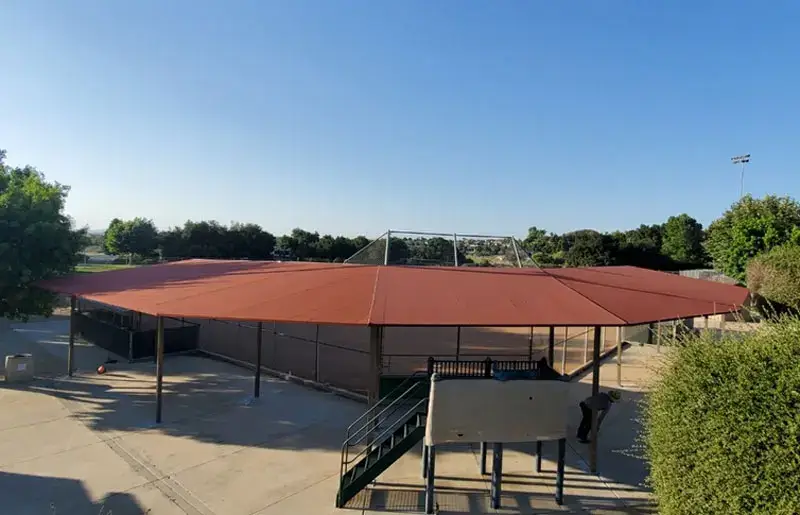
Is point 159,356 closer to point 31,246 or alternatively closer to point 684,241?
point 31,246

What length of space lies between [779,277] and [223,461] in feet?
72.9

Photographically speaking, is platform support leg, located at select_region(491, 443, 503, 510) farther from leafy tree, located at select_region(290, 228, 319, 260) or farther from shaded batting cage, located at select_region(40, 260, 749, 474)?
leafy tree, located at select_region(290, 228, 319, 260)

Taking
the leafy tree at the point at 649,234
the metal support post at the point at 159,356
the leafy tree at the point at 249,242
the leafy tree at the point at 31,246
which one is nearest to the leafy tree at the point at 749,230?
the metal support post at the point at 159,356

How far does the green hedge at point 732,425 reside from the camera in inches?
160

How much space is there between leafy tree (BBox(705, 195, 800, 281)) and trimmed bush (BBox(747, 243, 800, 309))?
5.70 metres

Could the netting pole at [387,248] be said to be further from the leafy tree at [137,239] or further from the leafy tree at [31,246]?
the leafy tree at [137,239]

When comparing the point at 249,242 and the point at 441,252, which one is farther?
the point at 249,242

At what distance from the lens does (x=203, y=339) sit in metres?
21.4

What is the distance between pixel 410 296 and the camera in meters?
8.80

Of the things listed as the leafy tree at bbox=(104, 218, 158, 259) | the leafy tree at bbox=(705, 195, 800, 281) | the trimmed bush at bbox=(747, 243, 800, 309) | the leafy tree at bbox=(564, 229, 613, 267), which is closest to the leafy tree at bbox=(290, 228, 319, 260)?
the leafy tree at bbox=(104, 218, 158, 259)

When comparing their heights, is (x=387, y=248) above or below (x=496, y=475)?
above

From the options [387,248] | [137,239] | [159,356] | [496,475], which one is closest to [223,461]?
[159,356]

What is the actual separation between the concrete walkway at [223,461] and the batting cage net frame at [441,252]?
154 inches

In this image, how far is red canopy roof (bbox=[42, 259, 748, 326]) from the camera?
25.7 feet
